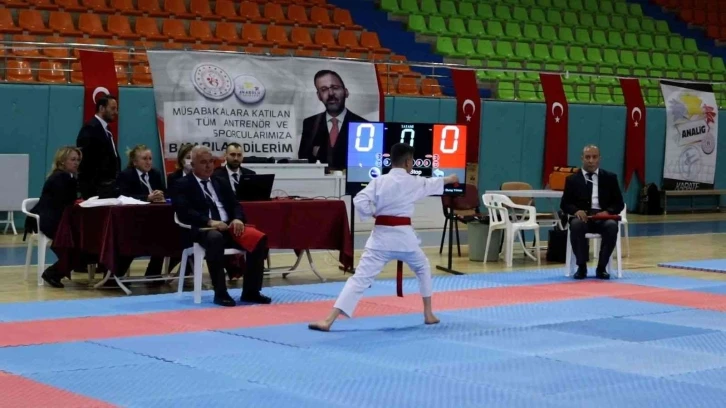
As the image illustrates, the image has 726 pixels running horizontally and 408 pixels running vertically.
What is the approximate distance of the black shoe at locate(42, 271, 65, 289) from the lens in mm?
10617

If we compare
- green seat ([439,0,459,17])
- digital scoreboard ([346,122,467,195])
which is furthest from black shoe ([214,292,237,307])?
green seat ([439,0,459,17])

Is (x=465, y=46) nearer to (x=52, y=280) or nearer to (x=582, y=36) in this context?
(x=582, y=36)

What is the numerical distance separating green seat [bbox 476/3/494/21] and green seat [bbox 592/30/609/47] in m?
2.80

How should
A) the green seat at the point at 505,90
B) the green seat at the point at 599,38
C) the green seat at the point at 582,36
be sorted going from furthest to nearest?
the green seat at the point at 599,38
the green seat at the point at 582,36
the green seat at the point at 505,90

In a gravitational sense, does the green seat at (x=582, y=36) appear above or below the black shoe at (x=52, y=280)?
above

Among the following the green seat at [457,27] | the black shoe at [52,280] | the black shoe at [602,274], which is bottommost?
the black shoe at [52,280]

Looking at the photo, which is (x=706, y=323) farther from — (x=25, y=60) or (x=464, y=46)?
(x=464, y=46)

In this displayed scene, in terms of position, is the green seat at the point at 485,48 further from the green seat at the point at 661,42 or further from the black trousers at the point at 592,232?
the black trousers at the point at 592,232

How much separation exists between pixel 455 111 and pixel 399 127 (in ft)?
24.4

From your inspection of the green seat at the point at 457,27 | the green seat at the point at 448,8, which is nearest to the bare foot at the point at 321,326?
the green seat at the point at 457,27

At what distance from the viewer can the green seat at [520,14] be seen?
83.1ft

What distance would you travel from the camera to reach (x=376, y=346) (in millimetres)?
7934

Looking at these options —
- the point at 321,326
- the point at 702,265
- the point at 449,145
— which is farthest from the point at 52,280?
the point at 702,265

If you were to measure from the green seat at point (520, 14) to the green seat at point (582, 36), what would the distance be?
1.32m
